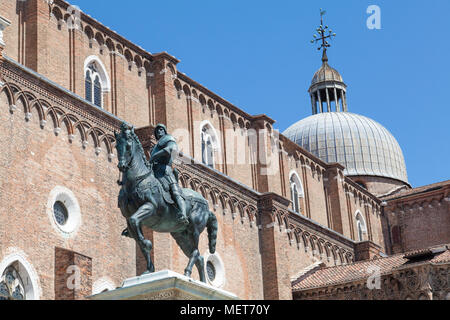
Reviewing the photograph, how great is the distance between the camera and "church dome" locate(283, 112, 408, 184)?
1783 inches

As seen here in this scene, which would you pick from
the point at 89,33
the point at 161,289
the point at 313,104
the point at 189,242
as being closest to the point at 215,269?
the point at 89,33

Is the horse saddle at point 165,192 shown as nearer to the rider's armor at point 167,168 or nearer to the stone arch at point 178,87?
the rider's armor at point 167,168

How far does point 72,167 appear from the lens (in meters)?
21.5

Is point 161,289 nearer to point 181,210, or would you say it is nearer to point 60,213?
point 181,210

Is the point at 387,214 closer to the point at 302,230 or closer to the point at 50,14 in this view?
the point at 302,230

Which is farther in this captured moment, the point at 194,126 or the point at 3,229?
the point at 194,126

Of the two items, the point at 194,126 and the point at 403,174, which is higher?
the point at 403,174

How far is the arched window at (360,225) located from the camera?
3792 cm

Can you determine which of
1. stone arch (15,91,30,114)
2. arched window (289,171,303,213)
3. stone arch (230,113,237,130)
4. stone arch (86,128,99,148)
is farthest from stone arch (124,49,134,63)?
arched window (289,171,303,213)

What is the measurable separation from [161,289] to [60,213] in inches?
395
